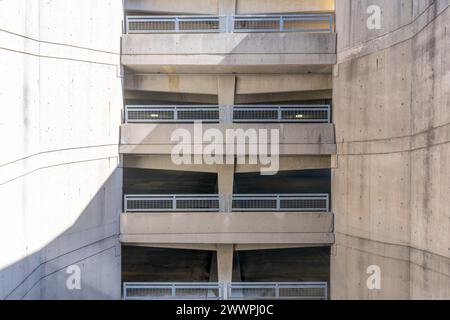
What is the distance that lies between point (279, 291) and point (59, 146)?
827cm

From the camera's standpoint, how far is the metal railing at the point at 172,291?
1040cm

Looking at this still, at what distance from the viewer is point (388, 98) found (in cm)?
898

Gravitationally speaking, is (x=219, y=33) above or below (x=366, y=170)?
above

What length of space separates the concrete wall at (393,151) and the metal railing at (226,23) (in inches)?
53.0

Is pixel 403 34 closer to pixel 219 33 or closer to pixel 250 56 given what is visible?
pixel 250 56

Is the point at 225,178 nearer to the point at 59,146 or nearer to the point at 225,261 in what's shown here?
the point at 225,261

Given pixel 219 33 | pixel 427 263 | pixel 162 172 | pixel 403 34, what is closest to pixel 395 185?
pixel 427 263

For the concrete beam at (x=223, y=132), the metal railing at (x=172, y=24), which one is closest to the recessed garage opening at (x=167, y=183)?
the concrete beam at (x=223, y=132)

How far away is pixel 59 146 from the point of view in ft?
29.3

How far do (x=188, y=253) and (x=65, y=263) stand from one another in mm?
6138

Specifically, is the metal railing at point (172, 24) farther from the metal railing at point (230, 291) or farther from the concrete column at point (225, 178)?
the metal railing at point (230, 291)

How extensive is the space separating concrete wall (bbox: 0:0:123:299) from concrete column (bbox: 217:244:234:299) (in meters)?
3.52

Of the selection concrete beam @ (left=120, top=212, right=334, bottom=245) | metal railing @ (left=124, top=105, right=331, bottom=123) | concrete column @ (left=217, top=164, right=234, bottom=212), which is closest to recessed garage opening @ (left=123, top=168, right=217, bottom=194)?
metal railing @ (left=124, top=105, right=331, bottom=123)

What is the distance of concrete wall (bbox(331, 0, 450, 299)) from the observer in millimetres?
7449
